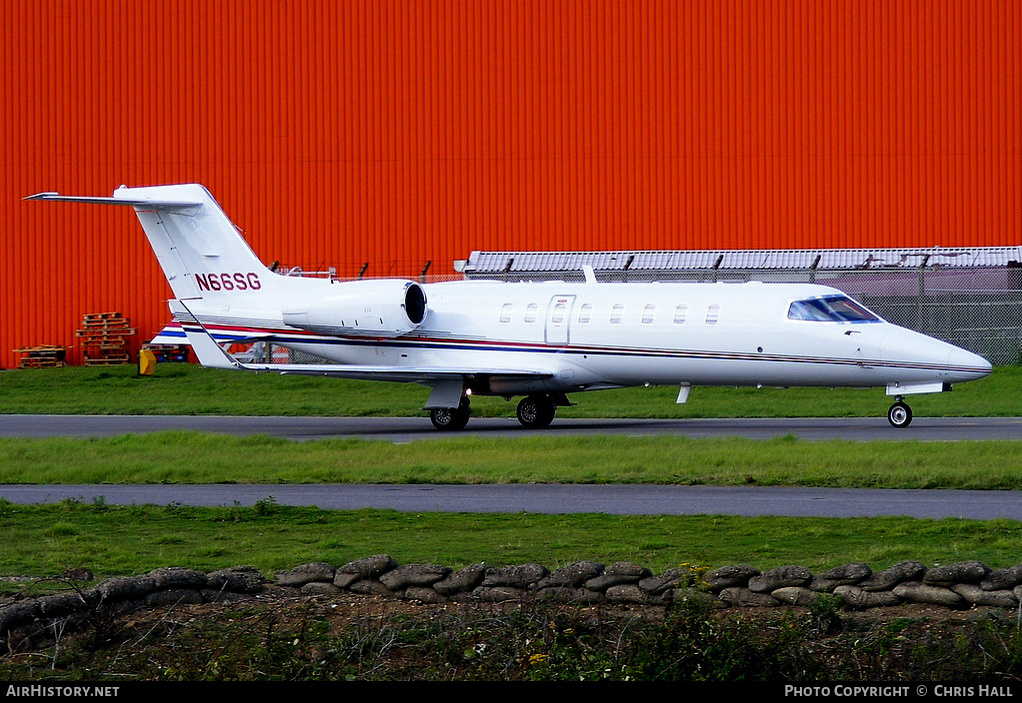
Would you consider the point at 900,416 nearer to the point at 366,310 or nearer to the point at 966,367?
the point at 966,367

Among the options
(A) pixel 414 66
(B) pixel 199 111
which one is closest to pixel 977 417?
(A) pixel 414 66

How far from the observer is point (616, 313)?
2561 centimetres

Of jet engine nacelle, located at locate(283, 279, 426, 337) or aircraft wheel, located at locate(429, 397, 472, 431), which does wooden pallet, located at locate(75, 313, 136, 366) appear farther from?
aircraft wheel, located at locate(429, 397, 472, 431)

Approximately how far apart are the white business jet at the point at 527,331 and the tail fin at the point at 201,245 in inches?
1.0

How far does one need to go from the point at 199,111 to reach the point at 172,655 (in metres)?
36.6

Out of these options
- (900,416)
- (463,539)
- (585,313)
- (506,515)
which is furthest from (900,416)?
(463,539)

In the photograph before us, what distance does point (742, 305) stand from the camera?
2470 centimetres

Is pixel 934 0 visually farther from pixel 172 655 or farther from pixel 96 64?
pixel 172 655

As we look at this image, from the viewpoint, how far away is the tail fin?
28.3 meters

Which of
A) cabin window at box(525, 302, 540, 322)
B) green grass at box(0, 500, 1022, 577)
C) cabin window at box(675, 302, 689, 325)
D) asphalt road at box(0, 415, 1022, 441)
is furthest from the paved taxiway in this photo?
cabin window at box(525, 302, 540, 322)

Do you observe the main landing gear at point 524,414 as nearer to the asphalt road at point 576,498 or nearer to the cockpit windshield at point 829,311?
Answer: the cockpit windshield at point 829,311

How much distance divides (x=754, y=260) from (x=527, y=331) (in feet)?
48.0

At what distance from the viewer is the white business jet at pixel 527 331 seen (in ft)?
78.6

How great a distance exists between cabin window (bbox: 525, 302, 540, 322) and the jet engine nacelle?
207 cm
